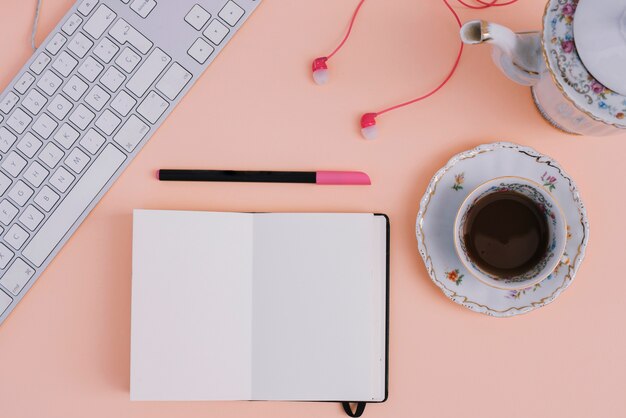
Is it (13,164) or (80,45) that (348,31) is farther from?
(13,164)

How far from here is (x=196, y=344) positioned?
62 cm

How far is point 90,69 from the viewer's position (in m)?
0.64

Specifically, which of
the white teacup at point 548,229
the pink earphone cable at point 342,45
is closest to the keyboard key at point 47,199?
the pink earphone cable at point 342,45

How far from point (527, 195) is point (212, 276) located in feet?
1.16

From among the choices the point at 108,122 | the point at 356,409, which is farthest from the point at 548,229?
the point at 108,122

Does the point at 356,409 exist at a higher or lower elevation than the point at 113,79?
lower

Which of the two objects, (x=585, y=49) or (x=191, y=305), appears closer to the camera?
(x=585, y=49)

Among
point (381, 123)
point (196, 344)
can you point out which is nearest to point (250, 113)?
point (381, 123)

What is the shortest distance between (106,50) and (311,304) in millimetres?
376

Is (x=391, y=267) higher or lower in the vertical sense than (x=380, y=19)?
lower

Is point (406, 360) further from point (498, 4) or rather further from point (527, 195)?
point (498, 4)

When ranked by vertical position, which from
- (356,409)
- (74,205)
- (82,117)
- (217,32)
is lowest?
(356,409)

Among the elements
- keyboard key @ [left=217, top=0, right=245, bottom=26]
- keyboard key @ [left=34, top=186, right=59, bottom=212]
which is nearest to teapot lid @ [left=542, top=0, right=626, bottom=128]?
keyboard key @ [left=217, top=0, right=245, bottom=26]

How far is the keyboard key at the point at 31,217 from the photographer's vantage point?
2.07ft
